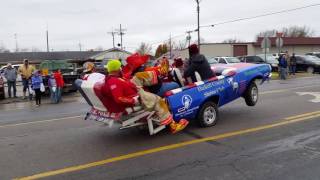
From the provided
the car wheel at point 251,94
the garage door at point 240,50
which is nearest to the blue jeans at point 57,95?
the car wheel at point 251,94

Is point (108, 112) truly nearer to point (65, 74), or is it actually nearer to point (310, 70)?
point (65, 74)

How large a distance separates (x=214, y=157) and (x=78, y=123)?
449 cm

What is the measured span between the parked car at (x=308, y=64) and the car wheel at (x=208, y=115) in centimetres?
2625

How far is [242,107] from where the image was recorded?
1144cm

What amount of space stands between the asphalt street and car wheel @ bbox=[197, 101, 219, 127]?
0.58 feet

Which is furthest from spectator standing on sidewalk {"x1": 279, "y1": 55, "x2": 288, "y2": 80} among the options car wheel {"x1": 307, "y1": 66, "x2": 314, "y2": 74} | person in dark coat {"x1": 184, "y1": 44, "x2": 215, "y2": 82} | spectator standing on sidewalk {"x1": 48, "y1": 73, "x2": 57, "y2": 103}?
person in dark coat {"x1": 184, "y1": 44, "x2": 215, "y2": 82}

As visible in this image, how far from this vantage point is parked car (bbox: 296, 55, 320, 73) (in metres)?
33.0

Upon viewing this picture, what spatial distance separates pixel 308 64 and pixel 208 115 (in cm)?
2688

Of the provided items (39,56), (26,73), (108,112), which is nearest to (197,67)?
(108,112)

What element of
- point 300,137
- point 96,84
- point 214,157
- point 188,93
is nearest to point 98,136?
point 96,84

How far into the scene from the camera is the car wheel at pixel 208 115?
8666 millimetres

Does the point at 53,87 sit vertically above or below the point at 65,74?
below

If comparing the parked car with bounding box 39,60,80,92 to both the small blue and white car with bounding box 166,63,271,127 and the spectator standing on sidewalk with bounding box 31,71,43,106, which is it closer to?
the spectator standing on sidewalk with bounding box 31,71,43,106

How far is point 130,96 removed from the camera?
7.35m
